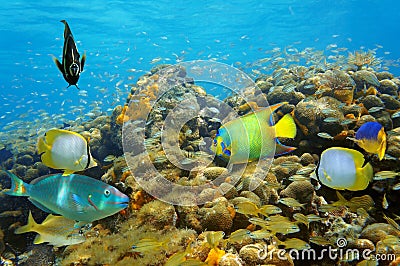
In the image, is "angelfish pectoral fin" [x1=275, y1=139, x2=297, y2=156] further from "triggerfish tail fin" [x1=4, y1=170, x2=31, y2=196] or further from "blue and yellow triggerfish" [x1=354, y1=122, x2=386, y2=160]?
"triggerfish tail fin" [x1=4, y1=170, x2=31, y2=196]

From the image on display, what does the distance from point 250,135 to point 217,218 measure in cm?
144

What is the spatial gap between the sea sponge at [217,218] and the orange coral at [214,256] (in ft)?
1.58

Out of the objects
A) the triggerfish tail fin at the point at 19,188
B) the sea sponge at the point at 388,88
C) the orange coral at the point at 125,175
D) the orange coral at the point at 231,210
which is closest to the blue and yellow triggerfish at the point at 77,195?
the triggerfish tail fin at the point at 19,188

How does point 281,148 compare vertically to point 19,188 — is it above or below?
above

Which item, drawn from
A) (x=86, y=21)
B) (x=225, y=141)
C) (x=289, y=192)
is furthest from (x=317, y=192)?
(x=86, y=21)

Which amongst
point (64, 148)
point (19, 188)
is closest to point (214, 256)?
point (64, 148)

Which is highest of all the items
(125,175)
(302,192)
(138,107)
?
(138,107)

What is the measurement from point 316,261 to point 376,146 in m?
1.69

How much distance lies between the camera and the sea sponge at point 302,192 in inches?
146

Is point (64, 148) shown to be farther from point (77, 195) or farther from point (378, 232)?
point (378, 232)

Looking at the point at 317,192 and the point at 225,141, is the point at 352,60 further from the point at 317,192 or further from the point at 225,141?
the point at 225,141

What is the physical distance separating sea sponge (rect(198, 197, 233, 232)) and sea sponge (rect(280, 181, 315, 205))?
40.7 inches

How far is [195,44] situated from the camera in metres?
49.9

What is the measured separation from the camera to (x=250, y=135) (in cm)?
232
